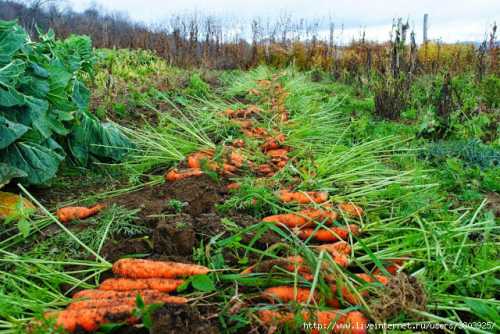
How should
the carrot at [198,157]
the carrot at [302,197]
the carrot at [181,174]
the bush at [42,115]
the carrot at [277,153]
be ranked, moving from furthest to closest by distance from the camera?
the carrot at [277,153], the carrot at [198,157], the carrot at [181,174], the bush at [42,115], the carrot at [302,197]

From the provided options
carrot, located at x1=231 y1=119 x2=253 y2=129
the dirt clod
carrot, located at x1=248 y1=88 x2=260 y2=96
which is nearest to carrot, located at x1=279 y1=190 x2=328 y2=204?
the dirt clod

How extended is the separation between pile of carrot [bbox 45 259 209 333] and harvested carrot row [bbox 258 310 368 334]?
1.01 feet

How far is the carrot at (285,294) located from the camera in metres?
1.60

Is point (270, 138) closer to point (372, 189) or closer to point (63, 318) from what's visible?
point (372, 189)

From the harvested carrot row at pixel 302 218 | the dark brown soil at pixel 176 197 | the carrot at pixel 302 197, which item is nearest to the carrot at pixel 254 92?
the dark brown soil at pixel 176 197

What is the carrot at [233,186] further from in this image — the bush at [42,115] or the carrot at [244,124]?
the carrot at [244,124]

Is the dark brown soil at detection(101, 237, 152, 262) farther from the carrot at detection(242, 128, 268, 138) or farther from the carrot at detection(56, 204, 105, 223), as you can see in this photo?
the carrot at detection(242, 128, 268, 138)

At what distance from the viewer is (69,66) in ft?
10.7

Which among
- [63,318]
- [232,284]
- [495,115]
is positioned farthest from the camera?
[495,115]

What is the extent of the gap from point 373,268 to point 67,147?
8.04 feet

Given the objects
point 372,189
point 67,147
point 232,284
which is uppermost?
point 67,147

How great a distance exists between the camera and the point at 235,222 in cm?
220

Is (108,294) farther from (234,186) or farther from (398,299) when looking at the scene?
(234,186)

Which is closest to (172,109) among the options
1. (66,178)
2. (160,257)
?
(66,178)
